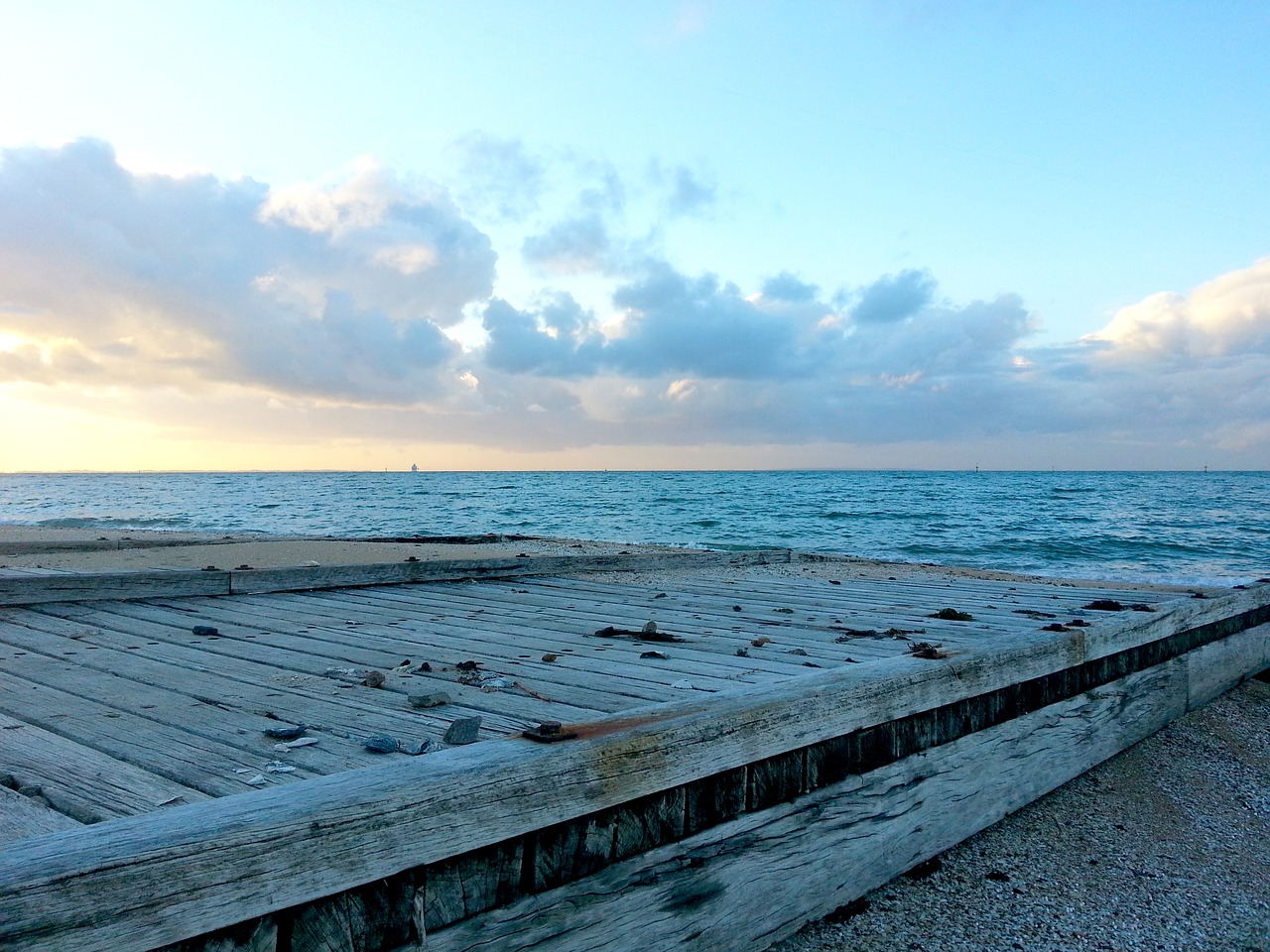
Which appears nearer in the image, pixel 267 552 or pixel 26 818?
pixel 26 818

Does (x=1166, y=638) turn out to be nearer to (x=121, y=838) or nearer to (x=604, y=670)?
(x=604, y=670)

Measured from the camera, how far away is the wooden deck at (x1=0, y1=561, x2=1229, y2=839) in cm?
232

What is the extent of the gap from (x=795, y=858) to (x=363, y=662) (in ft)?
6.58

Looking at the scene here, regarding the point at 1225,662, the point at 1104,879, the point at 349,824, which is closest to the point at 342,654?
the point at 349,824

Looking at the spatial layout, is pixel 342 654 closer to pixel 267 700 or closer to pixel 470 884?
pixel 267 700

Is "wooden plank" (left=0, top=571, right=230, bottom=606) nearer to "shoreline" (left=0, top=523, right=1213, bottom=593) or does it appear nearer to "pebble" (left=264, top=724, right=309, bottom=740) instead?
"pebble" (left=264, top=724, right=309, bottom=740)

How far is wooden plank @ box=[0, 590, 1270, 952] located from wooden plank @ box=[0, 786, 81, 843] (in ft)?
1.11

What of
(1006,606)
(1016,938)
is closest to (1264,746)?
(1006,606)

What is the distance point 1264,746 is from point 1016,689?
3095 mm

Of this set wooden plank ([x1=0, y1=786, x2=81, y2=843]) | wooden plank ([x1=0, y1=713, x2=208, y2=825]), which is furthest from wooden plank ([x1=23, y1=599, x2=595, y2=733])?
wooden plank ([x1=0, y1=786, x2=81, y2=843])

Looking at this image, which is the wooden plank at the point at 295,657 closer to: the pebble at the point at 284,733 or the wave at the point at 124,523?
the pebble at the point at 284,733

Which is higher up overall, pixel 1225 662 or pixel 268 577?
pixel 268 577

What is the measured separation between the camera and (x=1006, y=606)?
558cm

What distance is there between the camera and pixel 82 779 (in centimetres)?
217
